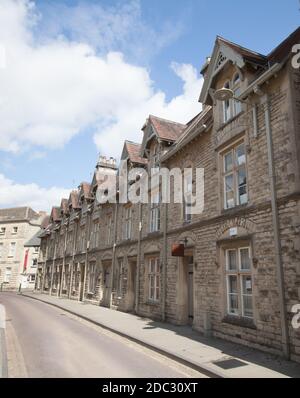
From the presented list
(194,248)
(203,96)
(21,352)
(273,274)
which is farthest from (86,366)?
(203,96)

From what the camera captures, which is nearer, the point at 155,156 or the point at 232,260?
the point at 232,260

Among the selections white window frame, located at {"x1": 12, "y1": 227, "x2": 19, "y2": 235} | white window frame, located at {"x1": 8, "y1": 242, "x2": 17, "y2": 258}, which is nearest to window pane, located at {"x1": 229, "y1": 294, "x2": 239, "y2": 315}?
white window frame, located at {"x1": 8, "y1": 242, "x2": 17, "y2": 258}

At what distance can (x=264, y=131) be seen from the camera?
355 inches

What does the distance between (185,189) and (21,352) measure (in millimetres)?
8406

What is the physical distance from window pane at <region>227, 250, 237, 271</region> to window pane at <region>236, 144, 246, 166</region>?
2883mm

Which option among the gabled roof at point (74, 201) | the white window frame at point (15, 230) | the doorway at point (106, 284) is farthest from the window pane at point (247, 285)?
the white window frame at point (15, 230)

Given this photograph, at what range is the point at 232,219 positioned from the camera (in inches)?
384

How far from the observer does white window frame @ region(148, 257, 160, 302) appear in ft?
48.0

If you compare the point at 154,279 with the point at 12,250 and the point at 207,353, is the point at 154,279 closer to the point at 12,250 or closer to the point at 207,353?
the point at 207,353

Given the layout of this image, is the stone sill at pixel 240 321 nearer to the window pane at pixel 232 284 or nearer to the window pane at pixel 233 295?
the window pane at pixel 233 295

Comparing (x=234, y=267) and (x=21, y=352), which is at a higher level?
(x=234, y=267)

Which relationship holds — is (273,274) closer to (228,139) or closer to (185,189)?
(228,139)

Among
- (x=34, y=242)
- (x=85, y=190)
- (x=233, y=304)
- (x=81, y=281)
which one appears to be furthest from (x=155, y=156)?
(x=34, y=242)

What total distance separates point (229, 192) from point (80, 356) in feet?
21.8
